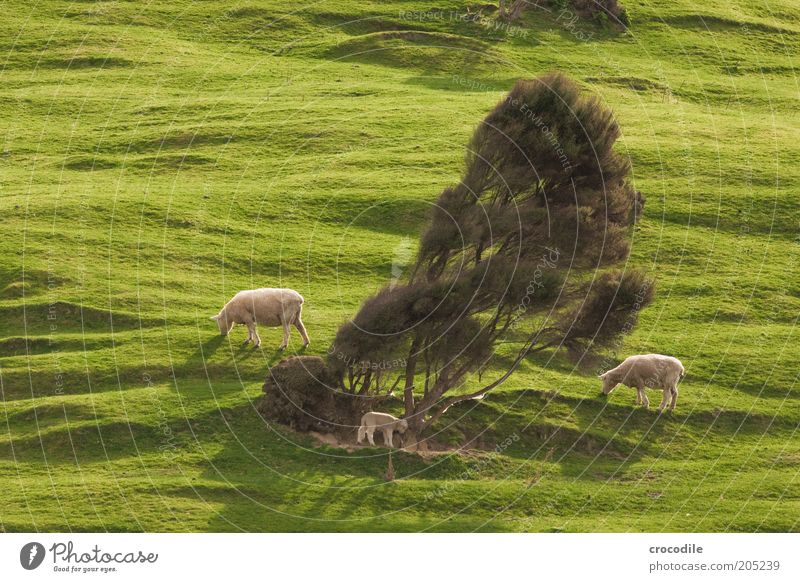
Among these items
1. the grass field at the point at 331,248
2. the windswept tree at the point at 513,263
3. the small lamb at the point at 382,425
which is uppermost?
the windswept tree at the point at 513,263

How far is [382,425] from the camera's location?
42.8m

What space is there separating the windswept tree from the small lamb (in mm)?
1057

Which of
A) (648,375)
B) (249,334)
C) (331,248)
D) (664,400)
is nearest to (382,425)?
(249,334)

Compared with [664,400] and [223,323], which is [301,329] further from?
[664,400]

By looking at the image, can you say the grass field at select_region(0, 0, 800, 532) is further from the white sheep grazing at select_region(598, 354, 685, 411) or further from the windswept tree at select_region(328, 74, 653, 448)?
the windswept tree at select_region(328, 74, 653, 448)

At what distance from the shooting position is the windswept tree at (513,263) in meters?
41.8

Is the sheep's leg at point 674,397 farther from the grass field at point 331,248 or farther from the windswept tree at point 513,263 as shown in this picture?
the windswept tree at point 513,263

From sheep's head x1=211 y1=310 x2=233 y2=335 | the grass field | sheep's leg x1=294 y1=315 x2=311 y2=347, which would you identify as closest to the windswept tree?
the grass field

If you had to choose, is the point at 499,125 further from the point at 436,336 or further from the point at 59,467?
the point at 59,467

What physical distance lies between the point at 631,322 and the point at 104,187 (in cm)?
2962

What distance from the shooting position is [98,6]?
85.4 metres

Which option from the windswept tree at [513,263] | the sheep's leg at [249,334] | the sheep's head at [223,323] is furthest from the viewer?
the sheep's head at [223,323]

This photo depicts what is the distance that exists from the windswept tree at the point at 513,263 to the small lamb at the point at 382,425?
106 cm

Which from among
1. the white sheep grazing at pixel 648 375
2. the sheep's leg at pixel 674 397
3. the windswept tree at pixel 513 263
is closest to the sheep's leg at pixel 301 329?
the windswept tree at pixel 513 263
